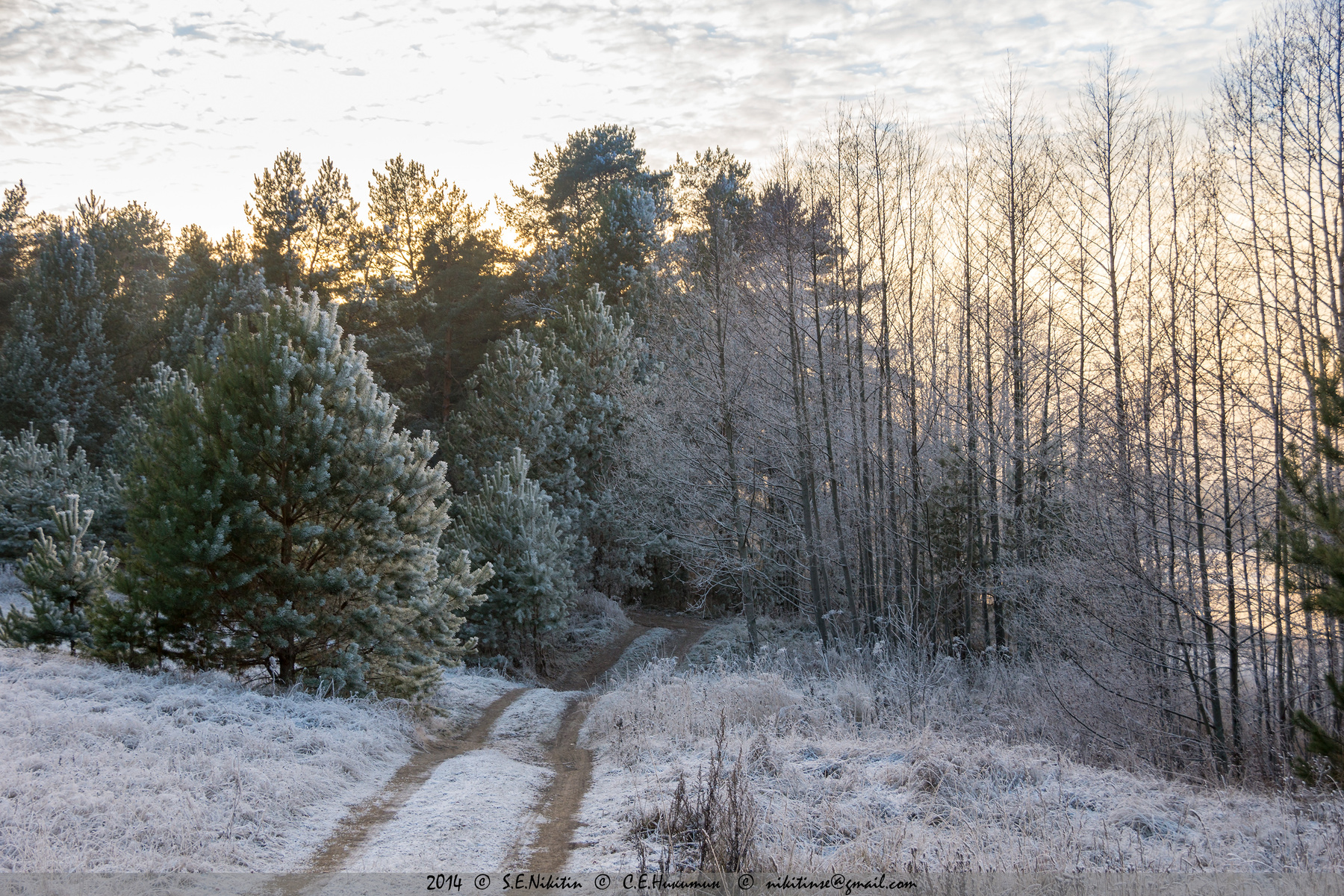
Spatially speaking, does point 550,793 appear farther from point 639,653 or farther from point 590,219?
point 590,219

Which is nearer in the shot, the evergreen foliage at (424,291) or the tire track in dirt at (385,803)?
the tire track in dirt at (385,803)

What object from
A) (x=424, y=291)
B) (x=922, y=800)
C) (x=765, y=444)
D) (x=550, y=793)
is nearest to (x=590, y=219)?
(x=424, y=291)

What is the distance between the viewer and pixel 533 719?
1305 cm

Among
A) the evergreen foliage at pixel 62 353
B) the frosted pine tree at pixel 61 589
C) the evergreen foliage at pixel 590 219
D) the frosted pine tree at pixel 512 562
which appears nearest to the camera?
the frosted pine tree at pixel 61 589

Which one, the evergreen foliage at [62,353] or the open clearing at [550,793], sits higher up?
the evergreen foliage at [62,353]

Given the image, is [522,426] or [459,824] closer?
[459,824]

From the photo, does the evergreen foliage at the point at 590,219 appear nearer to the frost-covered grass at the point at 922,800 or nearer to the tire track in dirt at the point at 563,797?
the tire track in dirt at the point at 563,797

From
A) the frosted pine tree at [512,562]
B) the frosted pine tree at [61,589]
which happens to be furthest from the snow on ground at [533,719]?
the frosted pine tree at [61,589]

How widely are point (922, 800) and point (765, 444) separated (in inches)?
509

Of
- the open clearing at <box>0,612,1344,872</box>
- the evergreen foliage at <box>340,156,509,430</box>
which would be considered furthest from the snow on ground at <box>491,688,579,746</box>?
the evergreen foliage at <box>340,156,509,430</box>

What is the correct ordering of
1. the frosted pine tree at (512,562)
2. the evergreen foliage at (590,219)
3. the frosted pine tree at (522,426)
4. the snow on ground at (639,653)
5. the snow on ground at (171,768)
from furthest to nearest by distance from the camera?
the evergreen foliage at (590,219) → the frosted pine tree at (522,426) → the snow on ground at (639,653) → the frosted pine tree at (512,562) → the snow on ground at (171,768)

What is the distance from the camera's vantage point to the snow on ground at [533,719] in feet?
39.3

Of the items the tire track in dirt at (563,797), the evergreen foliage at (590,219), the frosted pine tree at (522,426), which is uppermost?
the evergreen foliage at (590,219)

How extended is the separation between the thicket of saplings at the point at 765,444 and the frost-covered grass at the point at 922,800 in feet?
6.88
